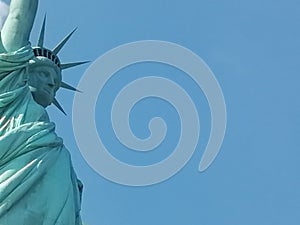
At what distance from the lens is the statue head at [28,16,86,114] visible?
599 inches

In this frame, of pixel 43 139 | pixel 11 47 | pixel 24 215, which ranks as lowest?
pixel 24 215

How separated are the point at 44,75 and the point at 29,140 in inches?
55.1

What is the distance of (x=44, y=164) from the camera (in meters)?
14.2

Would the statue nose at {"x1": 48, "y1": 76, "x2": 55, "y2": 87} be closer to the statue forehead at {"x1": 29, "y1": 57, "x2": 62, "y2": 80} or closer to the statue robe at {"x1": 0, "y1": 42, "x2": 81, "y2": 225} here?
the statue forehead at {"x1": 29, "y1": 57, "x2": 62, "y2": 80}

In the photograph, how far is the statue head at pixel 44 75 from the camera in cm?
1523

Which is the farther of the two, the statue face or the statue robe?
the statue face

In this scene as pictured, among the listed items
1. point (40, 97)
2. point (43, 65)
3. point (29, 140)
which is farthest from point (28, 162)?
point (43, 65)

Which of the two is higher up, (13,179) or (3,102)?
(3,102)

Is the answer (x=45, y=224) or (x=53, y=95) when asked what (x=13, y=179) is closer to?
(x=45, y=224)

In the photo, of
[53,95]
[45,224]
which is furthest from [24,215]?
[53,95]

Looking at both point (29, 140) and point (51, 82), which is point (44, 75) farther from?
point (29, 140)

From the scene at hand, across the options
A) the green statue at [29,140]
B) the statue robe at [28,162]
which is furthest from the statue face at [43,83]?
the statue robe at [28,162]

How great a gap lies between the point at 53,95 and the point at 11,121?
1.18 metres

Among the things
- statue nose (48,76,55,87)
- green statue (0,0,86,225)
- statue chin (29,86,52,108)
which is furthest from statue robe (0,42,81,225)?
statue nose (48,76,55,87)
